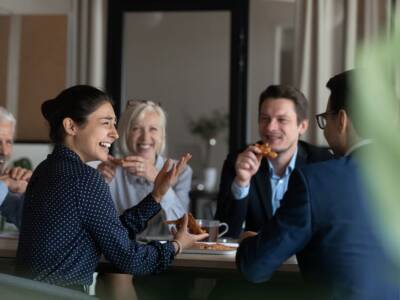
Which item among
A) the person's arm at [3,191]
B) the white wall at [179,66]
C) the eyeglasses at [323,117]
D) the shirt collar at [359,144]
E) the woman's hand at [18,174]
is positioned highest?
the white wall at [179,66]

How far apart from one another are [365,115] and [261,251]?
0.42 metres

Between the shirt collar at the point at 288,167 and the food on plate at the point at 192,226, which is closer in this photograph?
the food on plate at the point at 192,226

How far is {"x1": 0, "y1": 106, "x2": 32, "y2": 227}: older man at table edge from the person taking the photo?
95.8 inches

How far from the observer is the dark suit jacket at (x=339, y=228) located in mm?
1453

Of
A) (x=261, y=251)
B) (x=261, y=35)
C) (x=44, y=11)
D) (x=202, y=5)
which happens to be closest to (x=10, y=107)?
(x=44, y=11)

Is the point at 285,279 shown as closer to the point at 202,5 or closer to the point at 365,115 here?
the point at 365,115

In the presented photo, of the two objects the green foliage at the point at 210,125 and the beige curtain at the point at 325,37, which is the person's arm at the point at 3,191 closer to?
the beige curtain at the point at 325,37

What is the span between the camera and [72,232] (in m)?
1.67

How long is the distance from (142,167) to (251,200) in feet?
1.58

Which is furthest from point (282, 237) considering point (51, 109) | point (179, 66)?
point (179, 66)

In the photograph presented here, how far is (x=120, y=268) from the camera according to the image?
5.70ft

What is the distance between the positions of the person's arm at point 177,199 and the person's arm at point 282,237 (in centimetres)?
101

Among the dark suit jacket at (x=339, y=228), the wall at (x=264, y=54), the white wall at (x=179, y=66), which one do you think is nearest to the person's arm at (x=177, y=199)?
the dark suit jacket at (x=339, y=228)

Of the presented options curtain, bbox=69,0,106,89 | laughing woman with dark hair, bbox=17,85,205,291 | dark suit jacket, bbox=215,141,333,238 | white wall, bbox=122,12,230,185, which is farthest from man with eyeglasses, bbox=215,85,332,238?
white wall, bbox=122,12,230,185
